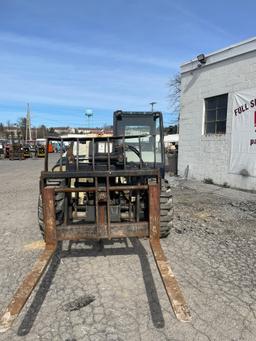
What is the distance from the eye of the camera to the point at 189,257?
16.8 feet

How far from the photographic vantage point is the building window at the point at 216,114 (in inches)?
493

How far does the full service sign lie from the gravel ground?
4.62m

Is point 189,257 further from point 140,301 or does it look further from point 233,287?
point 140,301

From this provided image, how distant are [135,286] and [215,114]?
10045 mm

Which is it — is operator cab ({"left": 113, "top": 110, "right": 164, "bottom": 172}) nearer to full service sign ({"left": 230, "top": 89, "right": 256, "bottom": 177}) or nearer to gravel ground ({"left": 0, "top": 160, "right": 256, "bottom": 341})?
gravel ground ({"left": 0, "top": 160, "right": 256, "bottom": 341})

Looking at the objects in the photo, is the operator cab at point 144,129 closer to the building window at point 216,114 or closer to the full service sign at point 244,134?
the full service sign at point 244,134

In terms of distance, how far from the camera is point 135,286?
13.5ft

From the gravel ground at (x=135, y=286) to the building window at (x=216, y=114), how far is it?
621 cm

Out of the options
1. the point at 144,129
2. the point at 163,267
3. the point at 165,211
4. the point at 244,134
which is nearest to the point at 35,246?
the point at 165,211

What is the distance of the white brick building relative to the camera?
1141cm

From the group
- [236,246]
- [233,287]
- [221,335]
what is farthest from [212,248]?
[221,335]

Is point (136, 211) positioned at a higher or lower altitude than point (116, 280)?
higher

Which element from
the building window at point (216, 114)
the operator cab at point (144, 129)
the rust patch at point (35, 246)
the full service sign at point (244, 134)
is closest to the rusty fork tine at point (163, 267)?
the rust patch at point (35, 246)

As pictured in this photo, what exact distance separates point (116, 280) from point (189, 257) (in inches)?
52.7
